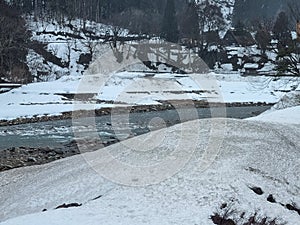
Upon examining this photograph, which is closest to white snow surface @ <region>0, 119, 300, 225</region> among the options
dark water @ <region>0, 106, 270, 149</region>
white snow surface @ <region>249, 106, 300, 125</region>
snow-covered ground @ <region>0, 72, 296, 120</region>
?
white snow surface @ <region>249, 106, 300, 125</region>

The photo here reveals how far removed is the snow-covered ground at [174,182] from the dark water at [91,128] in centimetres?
701

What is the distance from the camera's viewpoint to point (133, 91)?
139ft

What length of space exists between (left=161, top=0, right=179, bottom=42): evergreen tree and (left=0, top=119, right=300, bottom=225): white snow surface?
5548cm

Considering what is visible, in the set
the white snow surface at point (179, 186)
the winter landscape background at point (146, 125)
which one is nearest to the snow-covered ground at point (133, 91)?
the winter landscape background at point (146, 125)

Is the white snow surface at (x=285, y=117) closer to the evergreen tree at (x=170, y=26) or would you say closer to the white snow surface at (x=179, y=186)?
the white snow surface at (x=179, y=186)

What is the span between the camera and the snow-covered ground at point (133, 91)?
106 ft

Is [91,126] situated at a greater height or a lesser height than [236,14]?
lesser

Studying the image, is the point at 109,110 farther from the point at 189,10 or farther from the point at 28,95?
the point at 189,10

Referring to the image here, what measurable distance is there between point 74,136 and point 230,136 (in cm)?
1123

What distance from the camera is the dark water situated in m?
21.4

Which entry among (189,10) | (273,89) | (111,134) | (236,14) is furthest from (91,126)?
(236,14)

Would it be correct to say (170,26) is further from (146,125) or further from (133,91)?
(146,125)

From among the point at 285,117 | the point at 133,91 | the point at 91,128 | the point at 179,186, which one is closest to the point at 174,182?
the point at 179,186

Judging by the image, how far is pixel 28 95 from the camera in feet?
113
